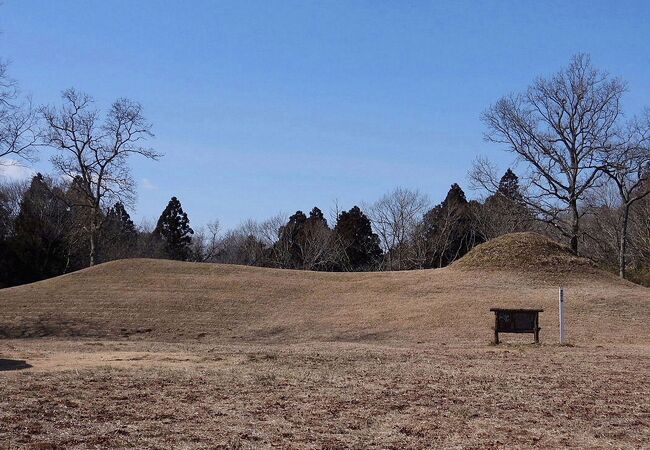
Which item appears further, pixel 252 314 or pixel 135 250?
pixel 135 250

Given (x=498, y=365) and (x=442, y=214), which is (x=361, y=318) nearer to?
(x=498, y=365)

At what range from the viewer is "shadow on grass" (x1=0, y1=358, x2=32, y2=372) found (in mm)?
12391

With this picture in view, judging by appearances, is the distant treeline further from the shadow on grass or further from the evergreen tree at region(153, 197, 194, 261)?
the shadow on grass

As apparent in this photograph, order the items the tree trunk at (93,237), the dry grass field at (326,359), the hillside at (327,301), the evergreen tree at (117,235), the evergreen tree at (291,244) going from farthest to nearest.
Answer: the evergreen tree at (291,244)
the evergreen tree at (117,235)
the tree trunk at (93,237)
the hillside at (327,301)
the dry grass field at (326,359)

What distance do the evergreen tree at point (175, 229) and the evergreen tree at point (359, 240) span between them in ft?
46.7

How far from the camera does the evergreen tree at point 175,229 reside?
220 ft

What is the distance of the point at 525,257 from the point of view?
31.3m

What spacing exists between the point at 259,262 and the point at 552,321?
152 ft

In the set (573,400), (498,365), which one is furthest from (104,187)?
(573,400)

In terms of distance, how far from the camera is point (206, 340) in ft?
70.9

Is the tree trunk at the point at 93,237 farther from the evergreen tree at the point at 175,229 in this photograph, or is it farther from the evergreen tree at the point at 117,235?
the evergreen tree at the point at 175,229

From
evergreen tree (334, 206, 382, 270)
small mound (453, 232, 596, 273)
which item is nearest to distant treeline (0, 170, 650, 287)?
evergreen tree (334, 206, 382, 270)

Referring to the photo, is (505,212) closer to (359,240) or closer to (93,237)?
(359,240)

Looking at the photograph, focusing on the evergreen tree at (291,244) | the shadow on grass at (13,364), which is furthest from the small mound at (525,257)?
the evergreen tree at (291,244)
